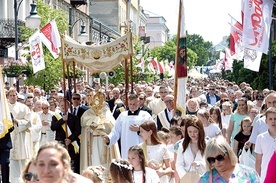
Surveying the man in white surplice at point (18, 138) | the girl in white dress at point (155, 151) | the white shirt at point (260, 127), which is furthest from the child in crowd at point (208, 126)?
the man in white surplice at point (18, 138)

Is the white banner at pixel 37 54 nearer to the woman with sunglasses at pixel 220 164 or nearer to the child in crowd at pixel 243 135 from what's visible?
the child in crowd at pixel 243 135

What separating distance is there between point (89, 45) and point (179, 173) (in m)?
6.94

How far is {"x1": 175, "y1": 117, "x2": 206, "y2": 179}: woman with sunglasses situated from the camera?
9.12 metres

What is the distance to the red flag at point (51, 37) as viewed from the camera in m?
25.2

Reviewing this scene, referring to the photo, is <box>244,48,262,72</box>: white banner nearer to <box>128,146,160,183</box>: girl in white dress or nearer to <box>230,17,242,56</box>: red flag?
<box>230,17,242,56</box>: red flag

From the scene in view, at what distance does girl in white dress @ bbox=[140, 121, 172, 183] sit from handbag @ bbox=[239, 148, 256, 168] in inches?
43.4

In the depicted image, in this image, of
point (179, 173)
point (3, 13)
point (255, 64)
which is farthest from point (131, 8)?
point (179, 173)

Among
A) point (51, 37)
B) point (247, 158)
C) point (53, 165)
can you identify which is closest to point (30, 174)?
point (53, 165)

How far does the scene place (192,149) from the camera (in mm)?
9219

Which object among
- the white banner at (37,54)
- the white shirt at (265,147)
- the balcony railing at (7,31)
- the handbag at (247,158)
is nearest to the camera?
the white shirt at (265,147)

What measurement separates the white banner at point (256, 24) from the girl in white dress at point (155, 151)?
612cm

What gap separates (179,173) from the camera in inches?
364

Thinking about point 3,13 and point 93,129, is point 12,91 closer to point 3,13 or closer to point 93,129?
point 93,129

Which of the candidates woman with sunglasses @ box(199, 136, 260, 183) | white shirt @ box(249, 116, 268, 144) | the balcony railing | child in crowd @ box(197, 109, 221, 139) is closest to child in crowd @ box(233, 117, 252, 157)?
white shirt @ box(249, 116, 268, 144)
